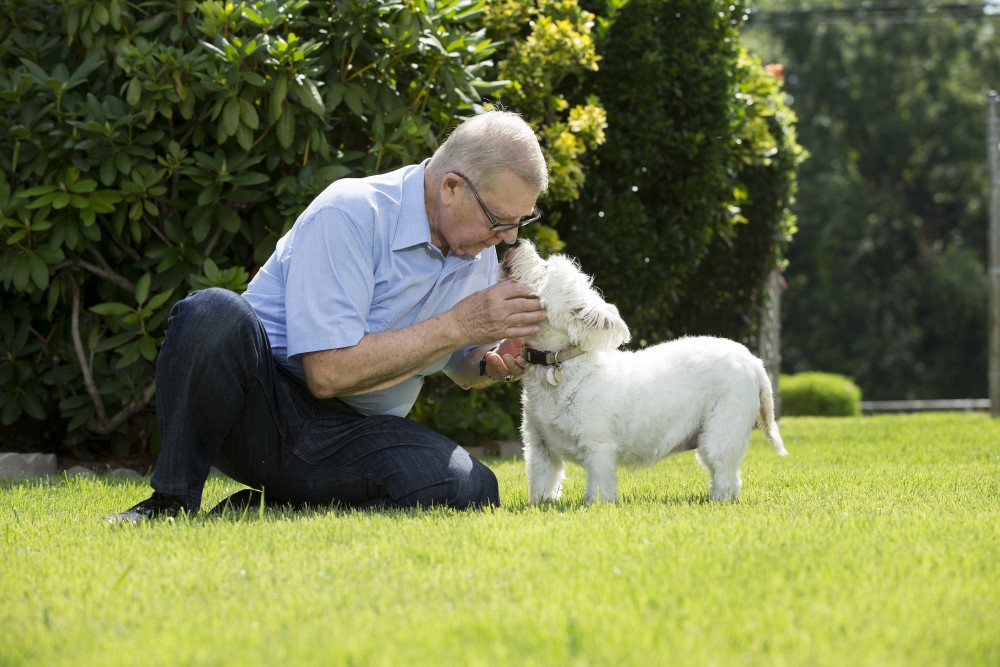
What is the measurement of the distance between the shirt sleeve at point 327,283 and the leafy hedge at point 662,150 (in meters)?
3.93

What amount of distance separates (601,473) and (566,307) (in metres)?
0.67

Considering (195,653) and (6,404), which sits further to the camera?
(6,404)

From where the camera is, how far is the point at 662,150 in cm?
823

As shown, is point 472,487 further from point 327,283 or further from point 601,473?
point 327,283

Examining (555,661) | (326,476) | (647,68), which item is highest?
(647,68)

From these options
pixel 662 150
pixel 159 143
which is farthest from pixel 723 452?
pixel 662 150

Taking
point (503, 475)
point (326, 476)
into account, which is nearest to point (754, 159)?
point (503, 475)

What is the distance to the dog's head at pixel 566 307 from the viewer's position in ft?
13.8

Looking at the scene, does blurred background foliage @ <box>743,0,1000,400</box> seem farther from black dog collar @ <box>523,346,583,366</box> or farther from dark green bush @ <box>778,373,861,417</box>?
black dog collar @ <box>523,346,583,366</box>

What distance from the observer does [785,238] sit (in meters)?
9.84

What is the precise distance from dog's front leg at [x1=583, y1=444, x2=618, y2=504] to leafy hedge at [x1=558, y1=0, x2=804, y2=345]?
3.56m

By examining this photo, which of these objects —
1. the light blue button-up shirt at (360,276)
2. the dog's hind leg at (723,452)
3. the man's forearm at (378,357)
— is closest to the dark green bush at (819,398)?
the dog's hind leg at (723,452)

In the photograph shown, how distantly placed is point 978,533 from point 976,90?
33.8 metres

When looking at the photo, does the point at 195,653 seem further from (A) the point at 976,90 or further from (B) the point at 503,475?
(A) the point at 976,90
